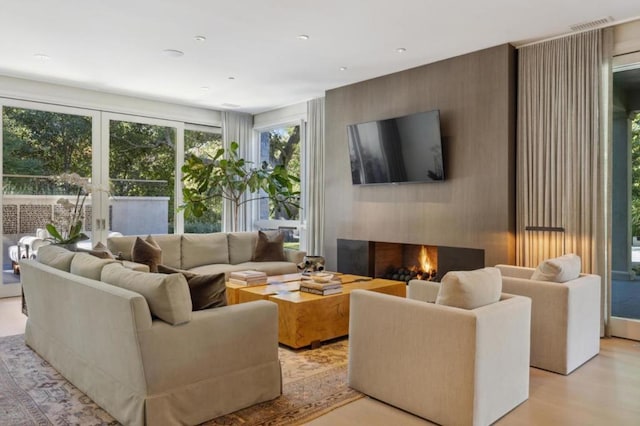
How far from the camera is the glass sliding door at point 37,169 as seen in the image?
5965 millimetres

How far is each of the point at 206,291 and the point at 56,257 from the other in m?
1.65

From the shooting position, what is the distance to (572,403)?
2.82m

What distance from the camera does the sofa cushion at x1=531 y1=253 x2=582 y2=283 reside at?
135 inches

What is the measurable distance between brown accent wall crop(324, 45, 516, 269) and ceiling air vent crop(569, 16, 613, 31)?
2.05 feet

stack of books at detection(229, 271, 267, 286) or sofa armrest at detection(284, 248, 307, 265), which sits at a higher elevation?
sofa armrest at detection(284, 248, 307, 265)

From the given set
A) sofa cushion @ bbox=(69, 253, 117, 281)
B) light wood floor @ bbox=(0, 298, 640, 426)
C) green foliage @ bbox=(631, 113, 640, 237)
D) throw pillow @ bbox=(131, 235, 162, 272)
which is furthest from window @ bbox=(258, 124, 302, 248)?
light wood floor @ bbox=(0, 298, 640, 426)

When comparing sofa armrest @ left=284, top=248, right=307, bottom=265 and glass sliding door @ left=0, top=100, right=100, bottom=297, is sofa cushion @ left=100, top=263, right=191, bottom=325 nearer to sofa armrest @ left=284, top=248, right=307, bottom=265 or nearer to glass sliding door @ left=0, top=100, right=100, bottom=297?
sofa armrest @ left=284, top=248, right=307, bottom=265

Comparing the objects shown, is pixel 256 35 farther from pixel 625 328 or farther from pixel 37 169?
pixel 625 328

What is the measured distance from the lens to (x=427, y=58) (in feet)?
17.0

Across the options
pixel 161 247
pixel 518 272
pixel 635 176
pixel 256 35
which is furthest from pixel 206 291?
pixel 635 176

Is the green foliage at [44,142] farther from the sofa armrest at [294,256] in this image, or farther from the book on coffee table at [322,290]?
the book on coffee table at [322,290]

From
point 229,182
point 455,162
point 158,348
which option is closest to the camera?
point 158,348

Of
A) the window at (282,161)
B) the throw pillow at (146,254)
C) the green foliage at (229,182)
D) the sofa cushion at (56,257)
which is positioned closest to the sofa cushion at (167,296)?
the sofa cushion at (56,257)

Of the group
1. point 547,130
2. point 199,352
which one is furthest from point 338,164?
point 199,352
